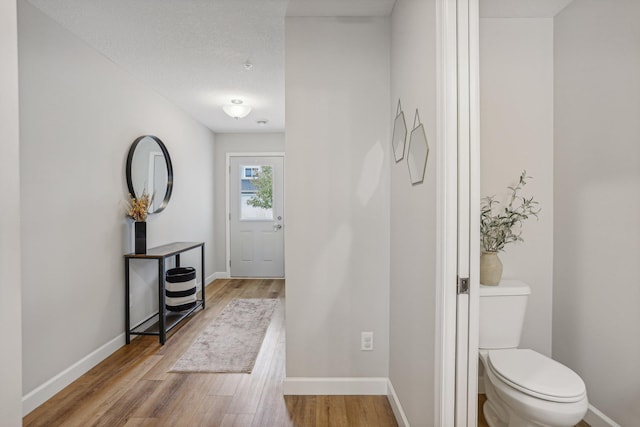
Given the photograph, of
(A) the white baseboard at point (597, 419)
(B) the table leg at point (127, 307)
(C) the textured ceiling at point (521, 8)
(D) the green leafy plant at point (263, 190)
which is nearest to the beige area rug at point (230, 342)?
(B) the table leg at point (127, 307)

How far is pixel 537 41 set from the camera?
2.23m

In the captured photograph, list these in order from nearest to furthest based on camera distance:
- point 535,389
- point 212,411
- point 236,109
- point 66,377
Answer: point 535,389
point 212,411
point 66,377
point 236,109

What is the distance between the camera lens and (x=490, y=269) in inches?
78.7

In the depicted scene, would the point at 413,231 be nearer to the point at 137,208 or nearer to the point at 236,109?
the point at 137,208

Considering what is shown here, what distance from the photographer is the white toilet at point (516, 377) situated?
4.80 feet

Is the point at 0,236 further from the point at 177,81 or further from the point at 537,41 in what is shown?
the point at 537,41

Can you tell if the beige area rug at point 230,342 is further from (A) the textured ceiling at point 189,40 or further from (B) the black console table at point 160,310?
(A) the textured ceiling at point 189,40

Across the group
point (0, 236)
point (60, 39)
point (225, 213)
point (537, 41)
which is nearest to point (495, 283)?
point (537, 41)

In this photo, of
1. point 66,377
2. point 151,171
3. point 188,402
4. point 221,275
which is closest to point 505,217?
point 188,402

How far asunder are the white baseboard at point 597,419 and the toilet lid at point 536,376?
475mm

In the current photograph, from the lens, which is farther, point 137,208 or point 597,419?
point 137,208

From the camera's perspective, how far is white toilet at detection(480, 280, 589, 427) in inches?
57.6

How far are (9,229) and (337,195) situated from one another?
1.61 m

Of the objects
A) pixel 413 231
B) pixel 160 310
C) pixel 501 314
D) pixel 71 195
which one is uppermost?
pixel 71 195
